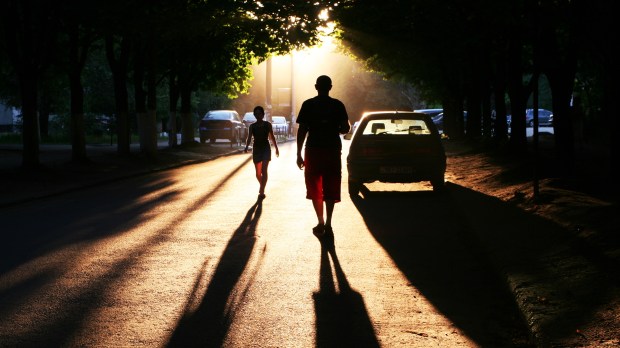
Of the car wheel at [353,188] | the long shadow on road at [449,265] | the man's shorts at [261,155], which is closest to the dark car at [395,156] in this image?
the car wheel at [353,188]

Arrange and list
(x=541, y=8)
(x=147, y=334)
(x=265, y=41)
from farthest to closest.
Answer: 1. (x=265, y=41)
2. (x=541, y=8)
3. (x=147, y=334)

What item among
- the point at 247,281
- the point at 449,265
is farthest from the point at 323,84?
the point at 247,281

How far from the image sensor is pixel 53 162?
26141mm

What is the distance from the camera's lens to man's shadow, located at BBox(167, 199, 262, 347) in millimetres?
5809

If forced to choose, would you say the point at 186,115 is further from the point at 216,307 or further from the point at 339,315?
the point at 339,315

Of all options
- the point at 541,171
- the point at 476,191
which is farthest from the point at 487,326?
the point at 541,171

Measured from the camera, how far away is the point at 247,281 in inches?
311

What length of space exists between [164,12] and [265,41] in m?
7.95

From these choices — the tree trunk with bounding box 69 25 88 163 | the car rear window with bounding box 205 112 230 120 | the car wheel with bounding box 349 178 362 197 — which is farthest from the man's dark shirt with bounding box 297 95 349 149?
the car rear window with bounding box 205 112 230 120

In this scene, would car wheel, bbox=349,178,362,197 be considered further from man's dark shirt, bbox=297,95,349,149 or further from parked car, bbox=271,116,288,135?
parked car, bbox=271,116,288,135

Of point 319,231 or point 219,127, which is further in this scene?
point 219,127

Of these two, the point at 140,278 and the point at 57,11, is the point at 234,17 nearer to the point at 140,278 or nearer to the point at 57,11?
the point at 57,11

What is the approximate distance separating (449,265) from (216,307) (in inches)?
116

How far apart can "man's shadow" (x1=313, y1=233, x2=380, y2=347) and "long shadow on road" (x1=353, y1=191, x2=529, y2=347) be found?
0.63 metres
